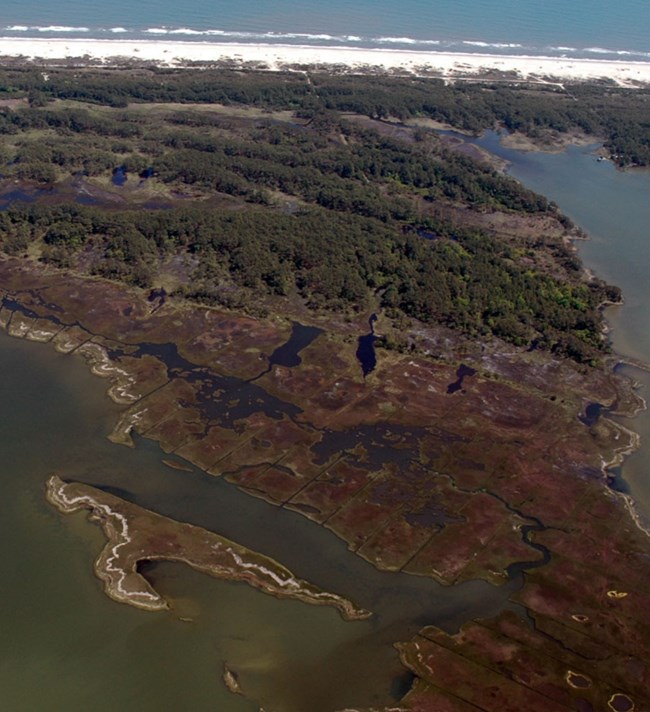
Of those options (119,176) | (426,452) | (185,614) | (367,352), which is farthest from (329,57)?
(185,614)

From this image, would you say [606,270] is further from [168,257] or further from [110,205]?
[110,205]

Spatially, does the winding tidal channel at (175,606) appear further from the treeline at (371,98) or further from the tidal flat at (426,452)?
the treeline at (371,98)

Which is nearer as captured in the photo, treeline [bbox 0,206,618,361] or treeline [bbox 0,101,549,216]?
treeline [bbox 0,206,618,361]

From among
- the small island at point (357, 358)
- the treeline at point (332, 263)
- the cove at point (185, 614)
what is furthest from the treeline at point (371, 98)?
the cove at point (185, 614)

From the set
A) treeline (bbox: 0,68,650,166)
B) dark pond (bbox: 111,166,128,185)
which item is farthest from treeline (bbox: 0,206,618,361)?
treeline (bbox: 0,68,650,166)

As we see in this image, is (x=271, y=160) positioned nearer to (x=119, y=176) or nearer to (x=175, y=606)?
(x=119, y=176)

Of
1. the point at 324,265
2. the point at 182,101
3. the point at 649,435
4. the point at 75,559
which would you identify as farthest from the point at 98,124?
the point at 649,435

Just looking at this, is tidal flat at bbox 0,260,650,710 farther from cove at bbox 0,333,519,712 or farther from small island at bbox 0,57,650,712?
cove at bbox 0,333,519,712
